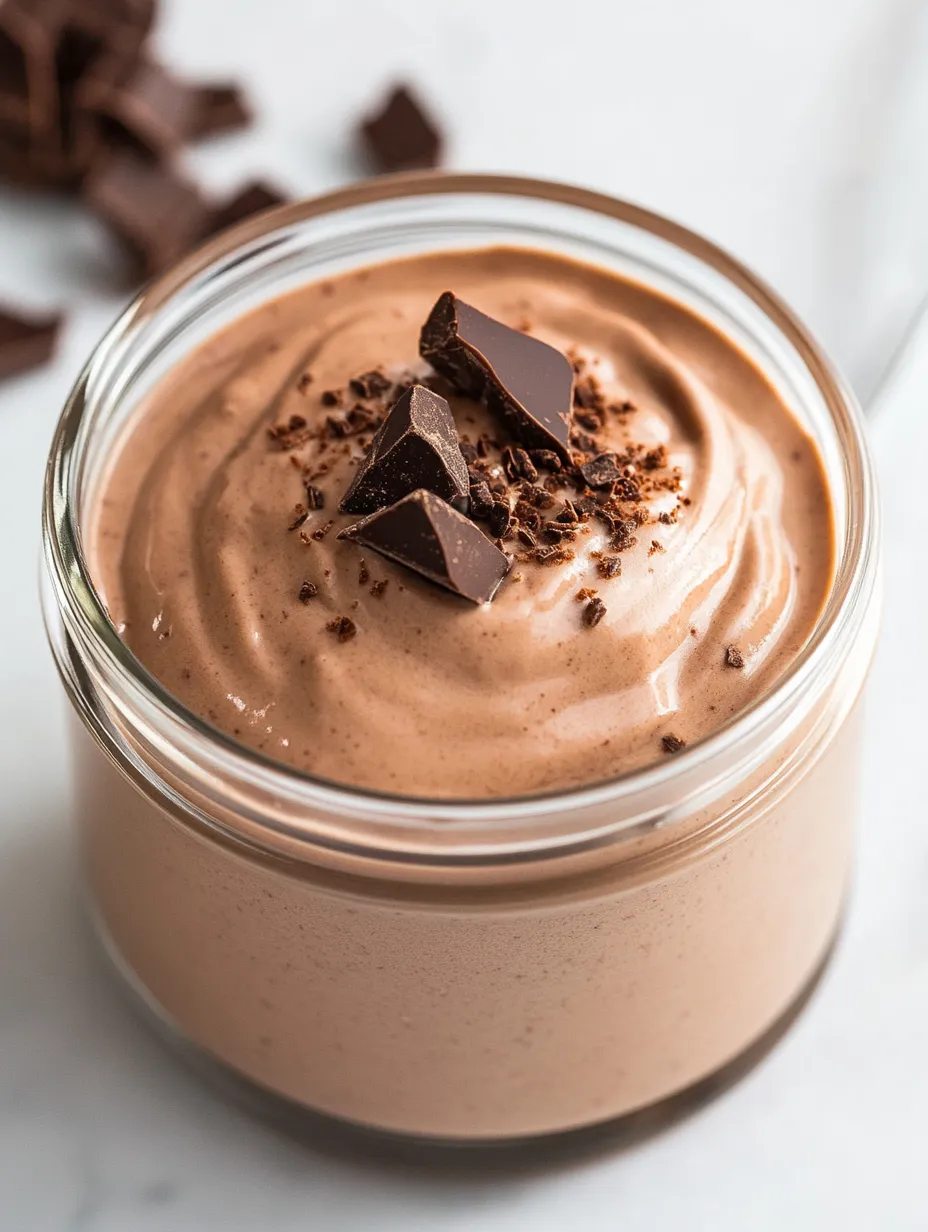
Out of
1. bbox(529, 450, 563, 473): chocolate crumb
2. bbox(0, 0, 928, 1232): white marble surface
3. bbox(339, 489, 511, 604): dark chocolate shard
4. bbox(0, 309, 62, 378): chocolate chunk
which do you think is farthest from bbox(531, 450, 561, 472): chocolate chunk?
bbox(0, 309, 62, 378): chocolate chunk

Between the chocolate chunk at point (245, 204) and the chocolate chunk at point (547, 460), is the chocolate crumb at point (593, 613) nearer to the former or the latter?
the chocolate chunk at point (547, 460)

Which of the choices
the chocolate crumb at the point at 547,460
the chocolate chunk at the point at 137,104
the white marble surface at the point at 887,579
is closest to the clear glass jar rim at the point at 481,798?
the chocolate crumb at the point at 547,460

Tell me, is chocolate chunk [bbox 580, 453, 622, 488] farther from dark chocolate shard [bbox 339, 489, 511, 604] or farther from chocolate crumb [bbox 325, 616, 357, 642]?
chocolate crumb [bbox 325, 616, 357, 642]

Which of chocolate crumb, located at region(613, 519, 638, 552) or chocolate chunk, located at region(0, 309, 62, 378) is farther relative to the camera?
chocolate chunk, located at region(0, 309, 62, 378)

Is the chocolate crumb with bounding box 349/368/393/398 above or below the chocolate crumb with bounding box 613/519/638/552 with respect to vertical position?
above

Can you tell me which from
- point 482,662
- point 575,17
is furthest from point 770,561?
point 575,17
